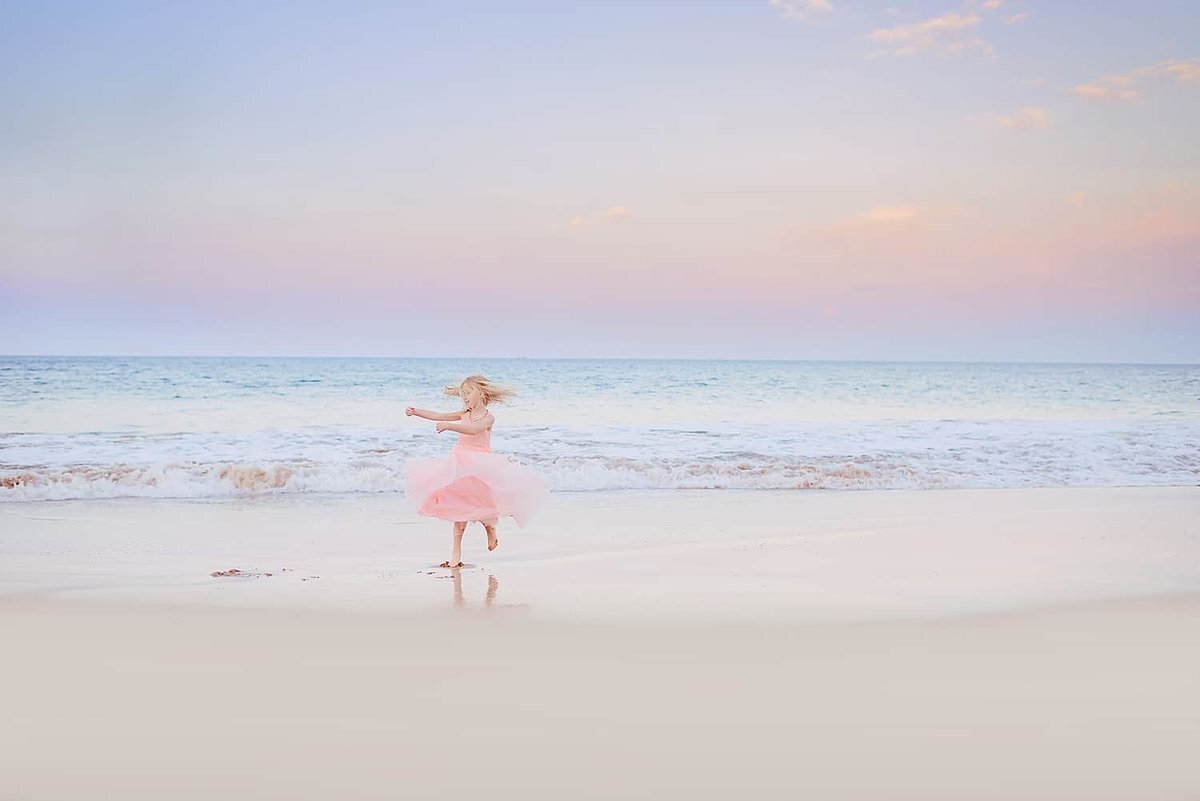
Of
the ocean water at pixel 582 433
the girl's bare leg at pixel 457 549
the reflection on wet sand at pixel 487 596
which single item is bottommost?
the reflection on wet sand at pixel 487 596

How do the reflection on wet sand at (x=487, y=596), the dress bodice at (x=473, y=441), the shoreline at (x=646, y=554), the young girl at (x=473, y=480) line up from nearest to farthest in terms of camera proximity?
the reflection on wet sand at (x=487, y=596) < the shoreline at (x=646, y=554) < the young girl at (x=473, y=480) < the dress bodice at (x=473, y=441)

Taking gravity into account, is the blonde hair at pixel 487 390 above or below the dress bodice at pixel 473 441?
above

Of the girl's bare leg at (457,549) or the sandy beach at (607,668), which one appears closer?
the sandy beach at (607,668)

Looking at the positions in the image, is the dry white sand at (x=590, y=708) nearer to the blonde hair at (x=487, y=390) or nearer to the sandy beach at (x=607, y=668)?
the sandy beach at (x=607, y=668)

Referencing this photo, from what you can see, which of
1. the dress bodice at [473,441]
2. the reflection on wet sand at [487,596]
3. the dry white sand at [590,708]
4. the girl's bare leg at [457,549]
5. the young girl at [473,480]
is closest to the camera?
the dry white sand at [590,708]

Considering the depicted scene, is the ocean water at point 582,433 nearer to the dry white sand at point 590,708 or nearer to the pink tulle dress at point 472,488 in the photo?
the pink tulle dress at point 472,488

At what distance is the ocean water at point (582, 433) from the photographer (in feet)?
46.0

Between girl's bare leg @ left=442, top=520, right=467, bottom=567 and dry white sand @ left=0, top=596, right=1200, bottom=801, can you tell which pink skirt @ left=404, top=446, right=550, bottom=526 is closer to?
girl's bare leg @ left=442, top=520, right=467, bottom=567

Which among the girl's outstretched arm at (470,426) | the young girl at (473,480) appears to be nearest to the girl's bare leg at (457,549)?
the young girl at (473,480)

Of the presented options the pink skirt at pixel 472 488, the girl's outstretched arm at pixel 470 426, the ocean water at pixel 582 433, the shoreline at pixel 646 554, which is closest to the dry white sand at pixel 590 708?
the shoreline at pixel 646 554

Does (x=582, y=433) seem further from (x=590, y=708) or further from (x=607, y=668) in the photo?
(x=590, y=708)

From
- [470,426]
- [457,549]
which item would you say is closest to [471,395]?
[470,426]

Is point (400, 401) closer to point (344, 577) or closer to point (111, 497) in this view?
point (111, 497)

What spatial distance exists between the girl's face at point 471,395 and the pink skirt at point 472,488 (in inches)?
14.3
